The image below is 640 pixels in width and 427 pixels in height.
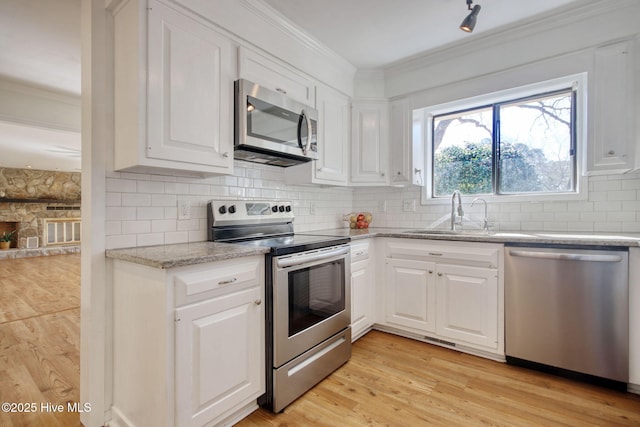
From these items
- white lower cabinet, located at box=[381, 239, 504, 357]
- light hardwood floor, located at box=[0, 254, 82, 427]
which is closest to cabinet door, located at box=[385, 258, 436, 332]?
white lower cabinet, located at box=[381, 239, 504, 357]

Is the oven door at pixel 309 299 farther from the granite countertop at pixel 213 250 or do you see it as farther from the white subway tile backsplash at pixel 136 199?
the white subway tile backsplash at pixel 136 199

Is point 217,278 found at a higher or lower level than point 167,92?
lower

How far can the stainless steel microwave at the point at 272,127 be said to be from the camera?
6.30 feet

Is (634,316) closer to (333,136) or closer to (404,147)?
(404,147)

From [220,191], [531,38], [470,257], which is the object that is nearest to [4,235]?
[220,191]

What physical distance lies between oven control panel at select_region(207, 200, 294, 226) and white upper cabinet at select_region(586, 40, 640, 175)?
7.54ft

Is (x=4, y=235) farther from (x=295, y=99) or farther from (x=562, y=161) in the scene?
(x=562, y=161)

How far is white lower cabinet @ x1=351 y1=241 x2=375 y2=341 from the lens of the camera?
2467 mm

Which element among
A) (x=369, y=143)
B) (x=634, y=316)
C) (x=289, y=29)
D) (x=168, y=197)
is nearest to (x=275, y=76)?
(x=289, y=29)

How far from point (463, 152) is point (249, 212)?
7.37 ft

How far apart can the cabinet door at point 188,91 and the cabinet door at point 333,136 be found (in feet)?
3.23

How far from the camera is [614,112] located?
213cm

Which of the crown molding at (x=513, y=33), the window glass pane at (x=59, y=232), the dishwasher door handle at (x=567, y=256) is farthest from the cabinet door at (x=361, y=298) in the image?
the window glass pane at (x=59, y=232)

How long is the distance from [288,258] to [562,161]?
250cm
